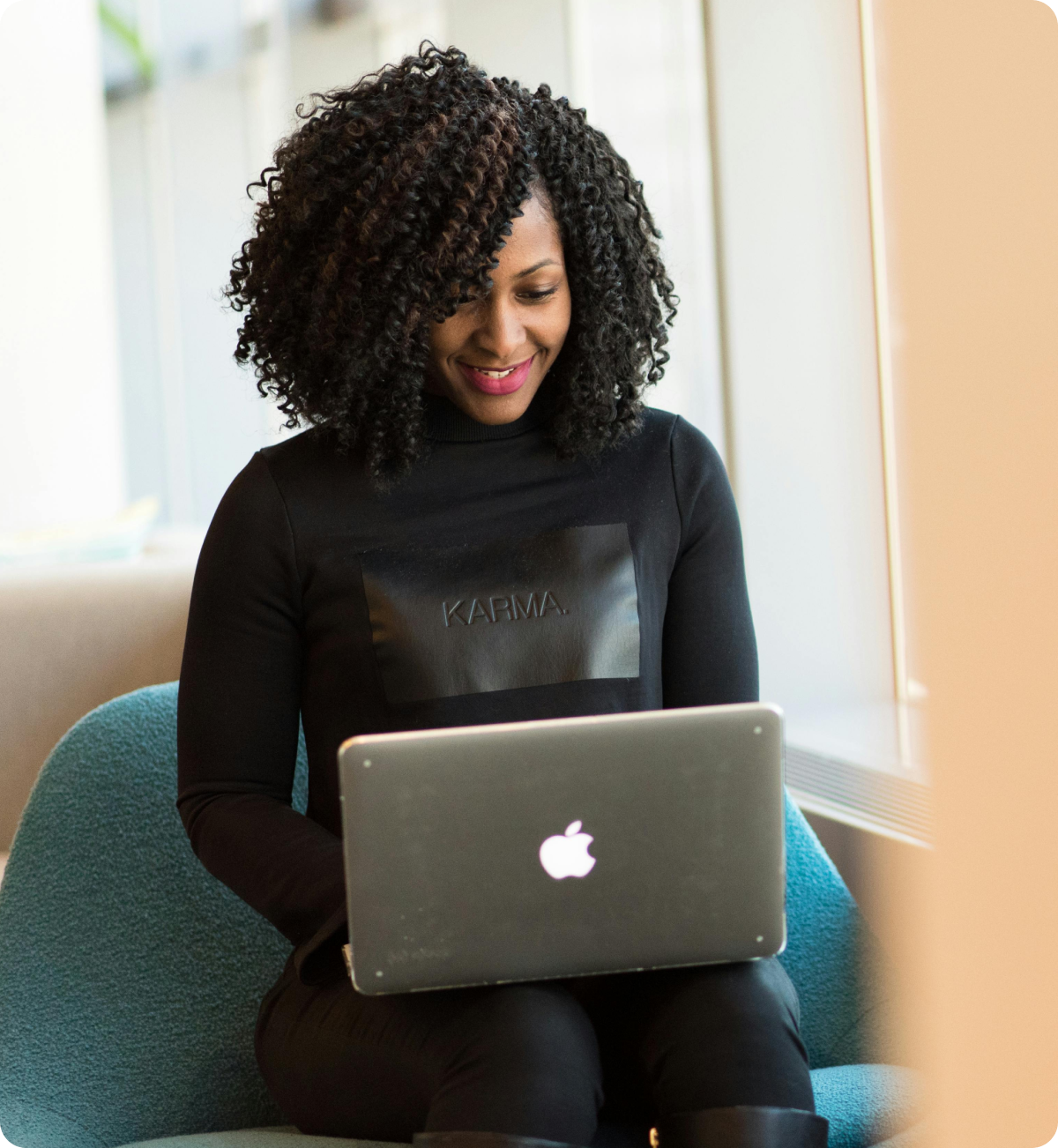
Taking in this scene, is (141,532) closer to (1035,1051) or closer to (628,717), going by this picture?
(628,717)

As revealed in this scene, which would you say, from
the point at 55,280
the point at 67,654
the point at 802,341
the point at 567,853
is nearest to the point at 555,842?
the point at 567,853

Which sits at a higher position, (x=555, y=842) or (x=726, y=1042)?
(x=555, y=842)

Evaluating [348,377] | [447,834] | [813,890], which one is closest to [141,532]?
[348,377]

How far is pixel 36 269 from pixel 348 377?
3.36m

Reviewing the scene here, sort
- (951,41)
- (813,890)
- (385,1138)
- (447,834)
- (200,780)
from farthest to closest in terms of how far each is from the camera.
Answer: (813,890)
(200,780)
(385,1138)
(447,834)
(951,41)

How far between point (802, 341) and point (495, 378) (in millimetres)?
1041

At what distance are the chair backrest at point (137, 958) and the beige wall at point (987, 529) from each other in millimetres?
1111

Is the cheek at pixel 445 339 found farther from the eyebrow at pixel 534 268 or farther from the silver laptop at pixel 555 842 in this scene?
the silver laptop at pixel 555 842

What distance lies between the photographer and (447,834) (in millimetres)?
800

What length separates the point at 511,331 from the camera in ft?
3.75

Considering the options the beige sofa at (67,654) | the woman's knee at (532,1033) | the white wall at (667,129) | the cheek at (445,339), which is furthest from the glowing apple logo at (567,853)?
the white wall at (667,129)

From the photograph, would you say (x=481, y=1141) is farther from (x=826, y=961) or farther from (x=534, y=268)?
(x=534, y=268)

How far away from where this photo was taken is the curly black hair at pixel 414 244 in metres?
1.13

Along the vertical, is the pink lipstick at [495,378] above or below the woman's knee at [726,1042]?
above
